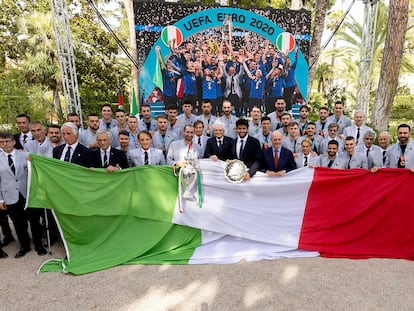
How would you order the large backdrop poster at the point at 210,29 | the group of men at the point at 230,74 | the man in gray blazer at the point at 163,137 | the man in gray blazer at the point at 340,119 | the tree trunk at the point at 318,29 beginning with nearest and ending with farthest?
the man in gray blazer at the point at 163,137
the man in gray blazer at the point at 340,119
the large backdrop poster at the point at 210,29
the group of men at the point at 230,74
the tree trunk at the point at 318,29

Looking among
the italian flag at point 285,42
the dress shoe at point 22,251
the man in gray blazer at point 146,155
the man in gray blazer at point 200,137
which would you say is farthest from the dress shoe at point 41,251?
the italian flag at point 285,42

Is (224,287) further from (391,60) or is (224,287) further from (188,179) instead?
(391,60)

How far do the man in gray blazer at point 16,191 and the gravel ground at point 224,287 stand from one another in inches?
15.3

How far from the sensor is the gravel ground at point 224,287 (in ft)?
11.2

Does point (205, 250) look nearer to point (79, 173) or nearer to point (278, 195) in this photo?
point (278, 195)

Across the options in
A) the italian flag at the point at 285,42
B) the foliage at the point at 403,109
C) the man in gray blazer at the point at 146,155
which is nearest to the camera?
the man in gray blazer at the point at 146,155

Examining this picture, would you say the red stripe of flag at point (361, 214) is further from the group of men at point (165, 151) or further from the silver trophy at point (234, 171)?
the silver trophy at point (234, 171)

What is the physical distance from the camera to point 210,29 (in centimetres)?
995

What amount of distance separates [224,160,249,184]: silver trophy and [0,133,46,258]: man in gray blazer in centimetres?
301

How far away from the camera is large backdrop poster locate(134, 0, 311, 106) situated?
31.3 feet

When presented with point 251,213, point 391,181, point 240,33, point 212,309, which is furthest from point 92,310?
point 240,33

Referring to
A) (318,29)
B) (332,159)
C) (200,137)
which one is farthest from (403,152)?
(318,29)

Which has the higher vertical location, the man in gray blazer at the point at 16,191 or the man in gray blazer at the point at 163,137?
the man in gray blazer at the point at 163,137

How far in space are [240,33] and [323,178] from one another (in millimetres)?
7215
